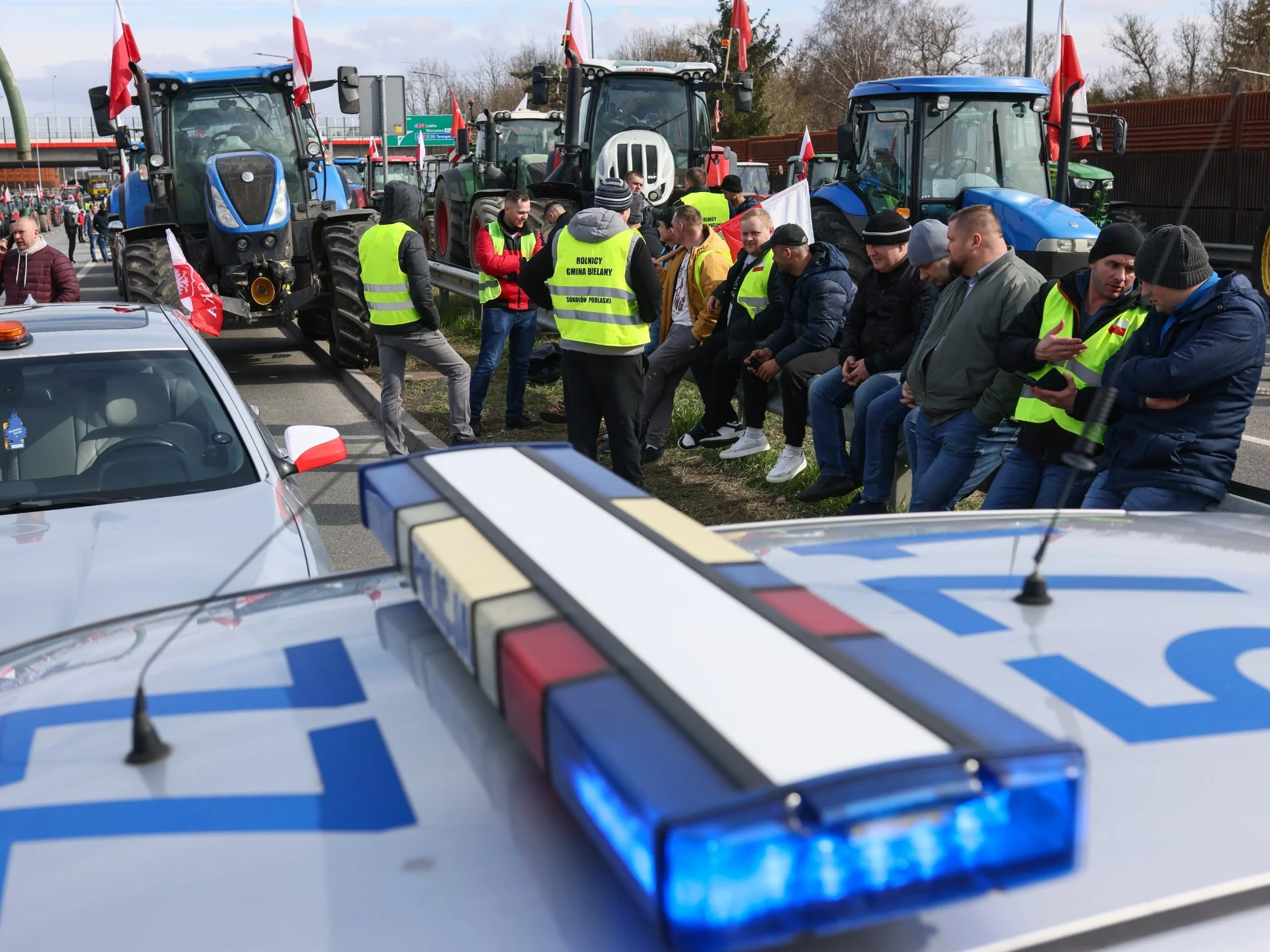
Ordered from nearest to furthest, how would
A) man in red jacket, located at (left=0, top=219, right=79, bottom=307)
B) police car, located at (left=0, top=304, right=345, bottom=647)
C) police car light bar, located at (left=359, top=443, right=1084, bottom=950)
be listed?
police car light bar, located at (left=359, top=443, right=1084, bottom=950) → police car, located at (left=0, top=304, right=345, bottom=647) → man in red jacket, located at (left=0, top=219, right=79, bottom=307)

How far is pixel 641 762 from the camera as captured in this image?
93 centimetres

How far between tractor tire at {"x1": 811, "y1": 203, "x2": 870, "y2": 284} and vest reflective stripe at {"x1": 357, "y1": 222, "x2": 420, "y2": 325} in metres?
4.98

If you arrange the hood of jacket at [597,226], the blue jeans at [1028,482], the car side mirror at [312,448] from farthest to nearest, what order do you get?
the hood of jacket at [597,226] → the blue jeans at [1028,482] → the car side mirror at [312,448]

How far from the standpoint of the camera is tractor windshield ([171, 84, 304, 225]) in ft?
44.8

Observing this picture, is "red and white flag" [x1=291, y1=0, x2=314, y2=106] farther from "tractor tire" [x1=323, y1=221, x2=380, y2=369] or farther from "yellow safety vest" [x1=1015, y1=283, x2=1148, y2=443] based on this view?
"yellow safety vest" [x1=1015, y1=283, x2=1148, y2=443]

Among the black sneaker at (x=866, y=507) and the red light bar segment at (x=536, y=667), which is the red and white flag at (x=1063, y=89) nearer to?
the black sneaker at (x=866, y=507)

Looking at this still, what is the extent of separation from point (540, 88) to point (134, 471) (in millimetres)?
11866

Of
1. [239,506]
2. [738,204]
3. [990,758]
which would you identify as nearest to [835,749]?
[990,758]

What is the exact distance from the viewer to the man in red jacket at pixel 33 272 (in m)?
9.48

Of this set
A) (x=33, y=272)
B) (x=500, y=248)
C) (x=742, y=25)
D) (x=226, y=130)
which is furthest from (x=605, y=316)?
(x=742, y=25)

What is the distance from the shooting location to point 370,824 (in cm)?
118

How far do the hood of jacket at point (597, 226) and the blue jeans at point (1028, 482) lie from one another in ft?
9.01

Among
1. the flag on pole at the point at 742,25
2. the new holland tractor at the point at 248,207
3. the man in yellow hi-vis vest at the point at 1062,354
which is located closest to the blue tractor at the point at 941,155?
the flag on pole at the point at 742,25

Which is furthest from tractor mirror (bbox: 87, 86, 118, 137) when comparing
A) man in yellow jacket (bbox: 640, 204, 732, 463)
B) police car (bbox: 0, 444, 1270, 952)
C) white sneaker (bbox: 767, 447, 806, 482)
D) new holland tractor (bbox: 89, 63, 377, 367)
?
police car (bbox: 0, 444, 1270, 952)
